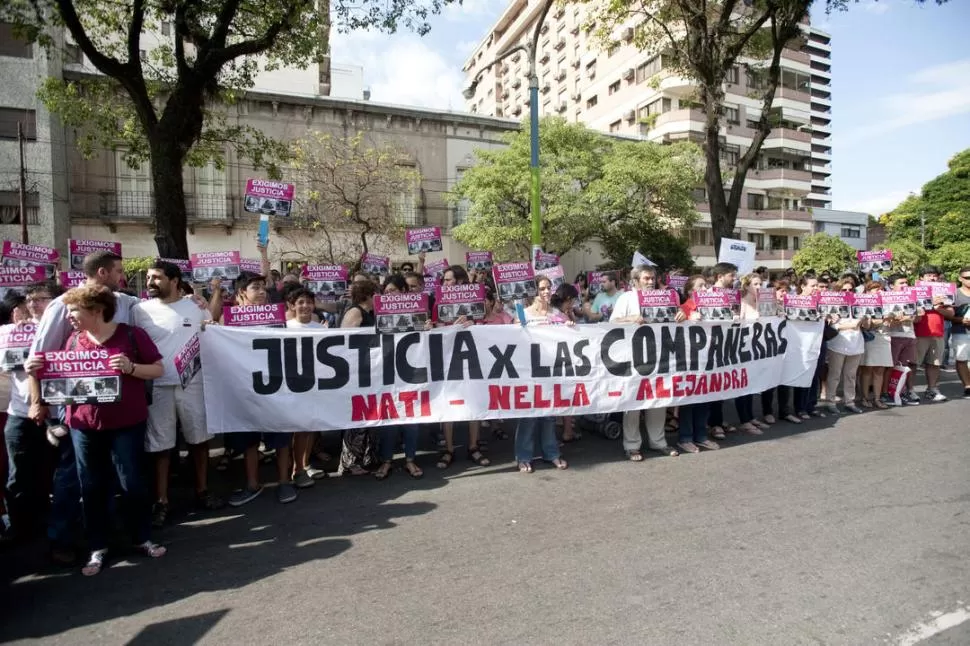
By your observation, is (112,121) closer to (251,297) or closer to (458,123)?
(251,297)

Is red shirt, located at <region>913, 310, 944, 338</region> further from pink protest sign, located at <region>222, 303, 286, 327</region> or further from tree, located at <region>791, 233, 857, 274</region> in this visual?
tree, located at <region>791, 233, 857, 274</region>

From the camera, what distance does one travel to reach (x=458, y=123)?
2944 centimetres

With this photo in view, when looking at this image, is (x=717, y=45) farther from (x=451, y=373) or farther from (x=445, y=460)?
(x=445, y=460)

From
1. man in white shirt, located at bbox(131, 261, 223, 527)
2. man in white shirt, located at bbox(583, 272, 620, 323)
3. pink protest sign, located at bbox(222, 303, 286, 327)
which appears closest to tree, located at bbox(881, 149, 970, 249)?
man in white shirt, located at bbox(583, 272, 620, 323)

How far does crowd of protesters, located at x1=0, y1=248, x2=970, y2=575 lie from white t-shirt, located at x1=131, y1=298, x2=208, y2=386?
10 millimetres

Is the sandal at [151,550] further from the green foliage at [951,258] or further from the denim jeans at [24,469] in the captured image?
the green foliage at [951,258]

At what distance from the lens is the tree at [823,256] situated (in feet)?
110

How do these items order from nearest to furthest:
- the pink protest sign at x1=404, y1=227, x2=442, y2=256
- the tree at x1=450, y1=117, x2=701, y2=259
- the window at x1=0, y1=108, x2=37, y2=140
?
the pink protest sign at x1=404, y1=227, x2=442, y2=256, the window at x1=0, y1=108, x2=37, y2=140, the tree at x1=450, y1=117, x2=701, y2=259

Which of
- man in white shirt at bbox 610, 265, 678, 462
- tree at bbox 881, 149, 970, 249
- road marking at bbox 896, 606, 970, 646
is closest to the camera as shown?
road marking at bbox 896, 606, 970, 646

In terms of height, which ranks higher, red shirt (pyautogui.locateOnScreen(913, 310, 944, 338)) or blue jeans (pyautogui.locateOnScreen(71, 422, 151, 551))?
red shirt (pyautogui.locateOnScreen(913, 310, 944, 338))

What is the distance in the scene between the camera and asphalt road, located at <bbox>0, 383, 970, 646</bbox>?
10.3 ft

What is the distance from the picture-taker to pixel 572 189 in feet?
85.1

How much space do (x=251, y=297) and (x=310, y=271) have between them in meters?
3.67

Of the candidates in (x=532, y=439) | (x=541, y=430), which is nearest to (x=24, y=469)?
(x=532, y=439)
